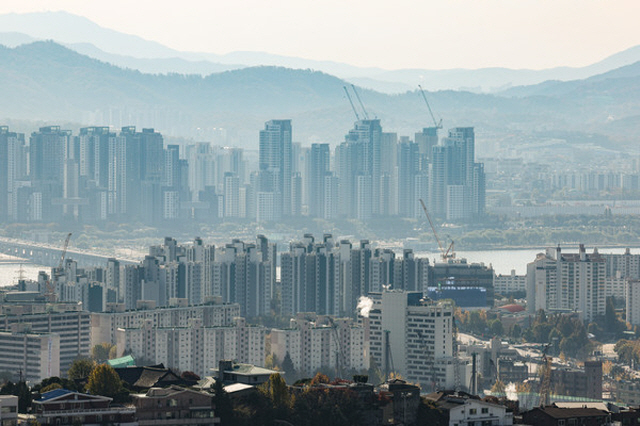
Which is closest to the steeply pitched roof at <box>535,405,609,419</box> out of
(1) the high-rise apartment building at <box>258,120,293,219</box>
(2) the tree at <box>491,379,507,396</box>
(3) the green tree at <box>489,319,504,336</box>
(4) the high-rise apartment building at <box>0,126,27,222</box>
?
(2) the tree at <box>491,379,507,396</box>

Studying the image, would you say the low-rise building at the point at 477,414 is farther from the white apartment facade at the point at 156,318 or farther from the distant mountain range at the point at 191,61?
the distant mountain range at the point at 191,61

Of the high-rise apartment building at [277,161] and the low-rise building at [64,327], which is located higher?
the high-rise apartment building at [277,161]

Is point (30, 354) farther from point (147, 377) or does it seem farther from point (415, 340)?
point (147, 377)

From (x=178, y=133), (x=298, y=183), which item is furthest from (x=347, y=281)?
(x=178, y=133)

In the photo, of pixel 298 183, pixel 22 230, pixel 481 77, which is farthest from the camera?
pixel 481 77

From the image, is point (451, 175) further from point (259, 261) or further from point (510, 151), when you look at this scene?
point (259, 261)

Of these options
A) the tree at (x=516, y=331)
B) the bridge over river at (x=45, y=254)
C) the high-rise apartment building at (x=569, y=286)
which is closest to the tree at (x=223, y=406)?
the tree at (x=516, y=331)
